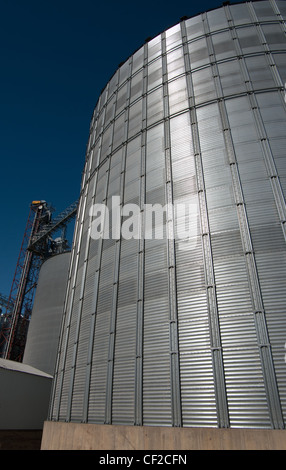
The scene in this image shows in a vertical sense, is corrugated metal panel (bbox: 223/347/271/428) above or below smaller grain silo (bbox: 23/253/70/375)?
below

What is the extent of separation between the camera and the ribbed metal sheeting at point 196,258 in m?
8.86

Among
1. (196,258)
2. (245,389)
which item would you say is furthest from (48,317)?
(245,389)

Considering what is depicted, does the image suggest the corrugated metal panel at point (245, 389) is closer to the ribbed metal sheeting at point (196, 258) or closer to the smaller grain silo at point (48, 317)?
the ribbed metal sheeting at point (196, 258)

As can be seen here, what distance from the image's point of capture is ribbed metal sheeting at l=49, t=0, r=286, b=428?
8859 millimetres

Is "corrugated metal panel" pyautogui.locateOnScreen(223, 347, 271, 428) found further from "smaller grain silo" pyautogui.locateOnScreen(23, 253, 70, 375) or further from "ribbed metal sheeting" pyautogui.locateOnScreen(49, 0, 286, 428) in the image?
"smaller grain silo" pyautogui.locateOnScreen(23, 253, 70, 375)


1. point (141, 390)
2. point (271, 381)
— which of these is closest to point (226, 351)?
point (271, 381)

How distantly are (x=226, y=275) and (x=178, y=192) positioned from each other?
449cm

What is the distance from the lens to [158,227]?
41.6ft

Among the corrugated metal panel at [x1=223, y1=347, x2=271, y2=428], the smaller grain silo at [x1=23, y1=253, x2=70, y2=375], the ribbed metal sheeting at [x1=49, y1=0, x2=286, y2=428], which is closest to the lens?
the corrugated metal panel at [x1=223, y1=347, x2=271, y2=428]

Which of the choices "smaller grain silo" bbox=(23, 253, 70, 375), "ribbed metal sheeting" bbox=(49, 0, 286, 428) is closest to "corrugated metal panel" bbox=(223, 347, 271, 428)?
"ribbed metal sheeting" bbox=(49, 0, 286, 428)

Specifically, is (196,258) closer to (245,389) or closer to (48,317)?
(245,389)

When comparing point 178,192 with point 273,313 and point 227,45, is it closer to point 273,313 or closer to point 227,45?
point 273,313

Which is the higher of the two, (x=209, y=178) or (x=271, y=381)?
(x=209, y=178)

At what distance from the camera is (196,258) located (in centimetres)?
1102
